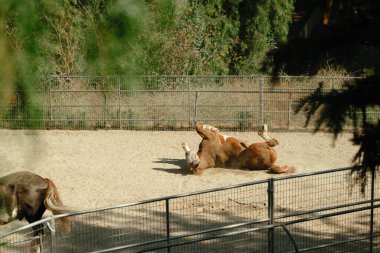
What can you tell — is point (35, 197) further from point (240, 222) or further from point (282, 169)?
point (282, 169)

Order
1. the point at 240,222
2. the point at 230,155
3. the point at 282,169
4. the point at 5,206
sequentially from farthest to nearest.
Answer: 1. the point at 230,155
2. the point at 282,169
3. the point at 240,222
4. the point at 5,206

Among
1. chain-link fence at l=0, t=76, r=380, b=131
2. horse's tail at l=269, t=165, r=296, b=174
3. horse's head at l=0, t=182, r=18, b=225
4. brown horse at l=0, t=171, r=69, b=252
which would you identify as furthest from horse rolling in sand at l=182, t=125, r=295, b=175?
horse's head at l=0, t=182, r=18, b=225

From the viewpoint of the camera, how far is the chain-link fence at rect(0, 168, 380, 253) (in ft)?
21.8

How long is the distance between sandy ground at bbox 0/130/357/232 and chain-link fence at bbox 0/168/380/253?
1.16 meters

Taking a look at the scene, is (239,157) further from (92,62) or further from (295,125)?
(92,62)

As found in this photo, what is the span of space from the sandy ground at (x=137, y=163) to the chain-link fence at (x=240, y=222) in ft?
3.82

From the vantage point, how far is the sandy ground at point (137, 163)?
416 inches

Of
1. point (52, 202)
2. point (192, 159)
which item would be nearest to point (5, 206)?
point (52, 202)

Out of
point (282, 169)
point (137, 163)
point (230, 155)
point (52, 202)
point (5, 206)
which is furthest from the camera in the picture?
point (137, 163)

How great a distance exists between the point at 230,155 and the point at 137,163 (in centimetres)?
174

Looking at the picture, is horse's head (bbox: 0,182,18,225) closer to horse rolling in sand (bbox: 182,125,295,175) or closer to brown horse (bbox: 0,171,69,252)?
brown horse (bbox: 0,171,69,252)

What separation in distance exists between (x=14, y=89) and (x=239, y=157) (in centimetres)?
1074

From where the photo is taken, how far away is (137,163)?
12234mm

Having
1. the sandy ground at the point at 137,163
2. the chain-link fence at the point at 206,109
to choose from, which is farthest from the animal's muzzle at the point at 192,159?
the chain-link fence at the point at 206,109
